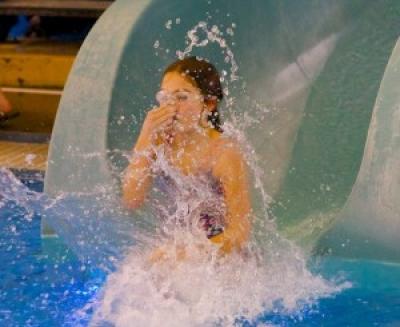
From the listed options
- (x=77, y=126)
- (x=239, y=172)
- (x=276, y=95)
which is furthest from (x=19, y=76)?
(x=239, y=172)

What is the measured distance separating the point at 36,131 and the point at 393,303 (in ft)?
11.9

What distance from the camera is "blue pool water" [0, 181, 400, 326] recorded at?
7.36 feet

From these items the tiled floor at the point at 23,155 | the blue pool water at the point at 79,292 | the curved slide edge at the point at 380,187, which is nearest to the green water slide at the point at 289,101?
the curved slide edge at the point at 380,187

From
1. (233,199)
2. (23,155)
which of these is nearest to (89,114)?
(233,199)

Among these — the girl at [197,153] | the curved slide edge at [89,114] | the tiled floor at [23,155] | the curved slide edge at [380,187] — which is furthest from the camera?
the tiled floor at [23,155]

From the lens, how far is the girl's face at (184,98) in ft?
7.77

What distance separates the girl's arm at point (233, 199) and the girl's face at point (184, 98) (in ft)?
0.43

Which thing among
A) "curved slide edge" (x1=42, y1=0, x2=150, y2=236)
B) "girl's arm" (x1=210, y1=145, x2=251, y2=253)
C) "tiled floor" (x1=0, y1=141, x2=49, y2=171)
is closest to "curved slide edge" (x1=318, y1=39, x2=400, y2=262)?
"girl's arm" (x1=210, y1=145, x2=251, y2=253)

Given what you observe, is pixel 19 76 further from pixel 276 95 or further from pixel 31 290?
pixel 31 290

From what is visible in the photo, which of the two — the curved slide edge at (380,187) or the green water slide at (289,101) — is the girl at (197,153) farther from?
the curved slide edge at (380,187)

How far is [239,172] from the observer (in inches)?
93.8

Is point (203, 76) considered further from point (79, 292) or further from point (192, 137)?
point (79, 292)

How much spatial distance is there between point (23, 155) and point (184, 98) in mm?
2367

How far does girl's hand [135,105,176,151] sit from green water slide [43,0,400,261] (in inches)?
7.8
